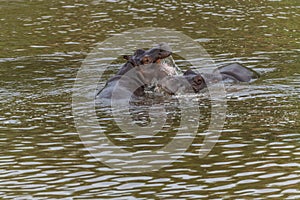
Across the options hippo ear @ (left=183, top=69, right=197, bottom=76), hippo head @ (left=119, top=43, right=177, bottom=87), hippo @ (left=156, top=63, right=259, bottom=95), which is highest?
hippo head @ (left=119, top=43, right=177, bottom=87)

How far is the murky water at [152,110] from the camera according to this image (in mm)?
9086

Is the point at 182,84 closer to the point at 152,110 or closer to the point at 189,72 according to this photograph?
the point at 189,72

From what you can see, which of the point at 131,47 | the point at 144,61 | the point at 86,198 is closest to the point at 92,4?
the point at 131,47

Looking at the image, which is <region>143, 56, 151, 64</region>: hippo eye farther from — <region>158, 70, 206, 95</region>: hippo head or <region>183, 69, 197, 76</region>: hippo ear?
<region>183, 69, 197, 76</region>: hippo ear

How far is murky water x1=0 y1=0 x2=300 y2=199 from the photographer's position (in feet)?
29.8

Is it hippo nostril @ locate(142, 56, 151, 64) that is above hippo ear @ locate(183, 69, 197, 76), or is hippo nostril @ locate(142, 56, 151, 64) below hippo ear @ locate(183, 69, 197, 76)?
above

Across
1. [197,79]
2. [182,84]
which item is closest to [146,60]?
[182,84]

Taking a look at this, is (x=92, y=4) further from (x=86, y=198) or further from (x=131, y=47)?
(x=86, y=198)

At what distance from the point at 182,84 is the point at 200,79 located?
1.06 ft

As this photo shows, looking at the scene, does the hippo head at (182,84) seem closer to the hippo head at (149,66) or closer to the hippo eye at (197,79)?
the hippo eye at (197,79)

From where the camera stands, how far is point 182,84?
13.9 m

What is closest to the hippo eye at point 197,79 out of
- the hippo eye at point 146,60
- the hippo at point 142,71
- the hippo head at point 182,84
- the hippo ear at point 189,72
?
the hippo head at point 182,84

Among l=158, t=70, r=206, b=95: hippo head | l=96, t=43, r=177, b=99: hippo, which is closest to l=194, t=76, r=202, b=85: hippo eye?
l=158, t=70, r=206, b=95: hippo head

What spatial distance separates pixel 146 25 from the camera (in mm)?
19672
